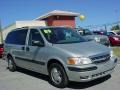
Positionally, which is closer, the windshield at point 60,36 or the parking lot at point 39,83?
the parking lot at point 39,83

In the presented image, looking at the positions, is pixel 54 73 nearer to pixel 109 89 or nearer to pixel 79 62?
pixel 79 62

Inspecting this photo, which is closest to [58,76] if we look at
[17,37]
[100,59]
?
[100,59]

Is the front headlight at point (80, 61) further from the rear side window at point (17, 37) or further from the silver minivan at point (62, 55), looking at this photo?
the rear side window at point (17, 37)

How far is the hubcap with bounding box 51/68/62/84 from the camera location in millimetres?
7872

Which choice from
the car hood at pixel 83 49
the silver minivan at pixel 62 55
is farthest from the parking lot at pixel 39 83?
the car hood at pixel 83 49

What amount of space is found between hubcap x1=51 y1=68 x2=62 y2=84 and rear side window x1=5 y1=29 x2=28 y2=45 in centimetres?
231

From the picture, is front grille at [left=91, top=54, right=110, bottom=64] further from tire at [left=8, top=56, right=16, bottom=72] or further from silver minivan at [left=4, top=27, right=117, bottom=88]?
tire at [left=8, top=56, right=16, bottom=72]

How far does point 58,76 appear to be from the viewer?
7930 millimetres

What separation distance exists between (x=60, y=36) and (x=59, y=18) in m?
29.0

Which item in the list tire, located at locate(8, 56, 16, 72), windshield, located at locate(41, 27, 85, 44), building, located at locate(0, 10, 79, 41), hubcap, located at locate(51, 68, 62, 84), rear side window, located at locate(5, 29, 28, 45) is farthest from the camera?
building, located at locate(0, 10, 79, 41)

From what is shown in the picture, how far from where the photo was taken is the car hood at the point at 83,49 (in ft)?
24.2

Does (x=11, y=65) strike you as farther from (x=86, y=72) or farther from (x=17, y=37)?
(x=86, y=72)

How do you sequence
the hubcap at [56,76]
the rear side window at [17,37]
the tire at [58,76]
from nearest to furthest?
the tire at [58,76] < the hubcap at [56,76] < the rear side window at [17,37]

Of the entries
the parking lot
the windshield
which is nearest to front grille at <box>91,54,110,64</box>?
the parking lot
